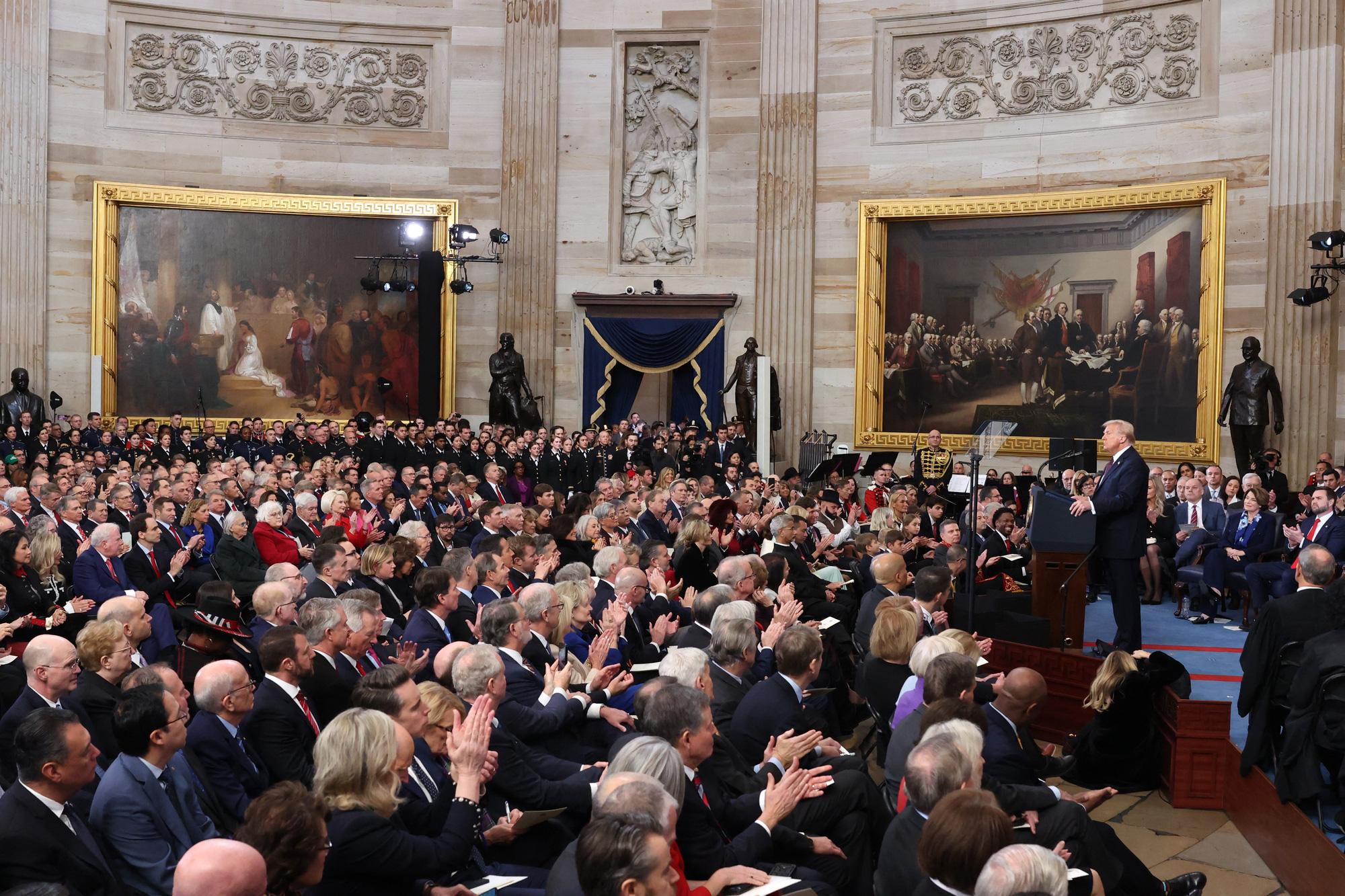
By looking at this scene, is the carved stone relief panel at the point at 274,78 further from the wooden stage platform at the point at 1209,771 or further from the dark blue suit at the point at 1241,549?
the wooden stage platform at the point at 1209,771

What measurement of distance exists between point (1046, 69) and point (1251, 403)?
6.47 metres

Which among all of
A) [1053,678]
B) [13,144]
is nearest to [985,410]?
[1053,678]

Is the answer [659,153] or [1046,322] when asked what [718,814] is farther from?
[659,153]

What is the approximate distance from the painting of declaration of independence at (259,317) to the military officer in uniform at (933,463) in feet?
30.0

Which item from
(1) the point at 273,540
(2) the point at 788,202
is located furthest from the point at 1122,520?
(2) the point at 788,202

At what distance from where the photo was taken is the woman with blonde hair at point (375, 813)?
3717 mm

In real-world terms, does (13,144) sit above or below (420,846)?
above

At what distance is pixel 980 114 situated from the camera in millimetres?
19797

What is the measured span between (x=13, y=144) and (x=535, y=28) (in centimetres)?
894

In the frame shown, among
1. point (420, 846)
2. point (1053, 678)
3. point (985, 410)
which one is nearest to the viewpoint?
point (420, 846)

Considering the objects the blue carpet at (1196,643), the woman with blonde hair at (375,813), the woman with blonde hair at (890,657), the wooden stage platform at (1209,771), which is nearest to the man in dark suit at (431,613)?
the woman with blonde hair at (890,657)

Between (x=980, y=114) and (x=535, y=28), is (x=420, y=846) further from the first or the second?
(x=535, y=28)

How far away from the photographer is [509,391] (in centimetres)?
2053

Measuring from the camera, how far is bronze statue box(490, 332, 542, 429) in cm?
2052
